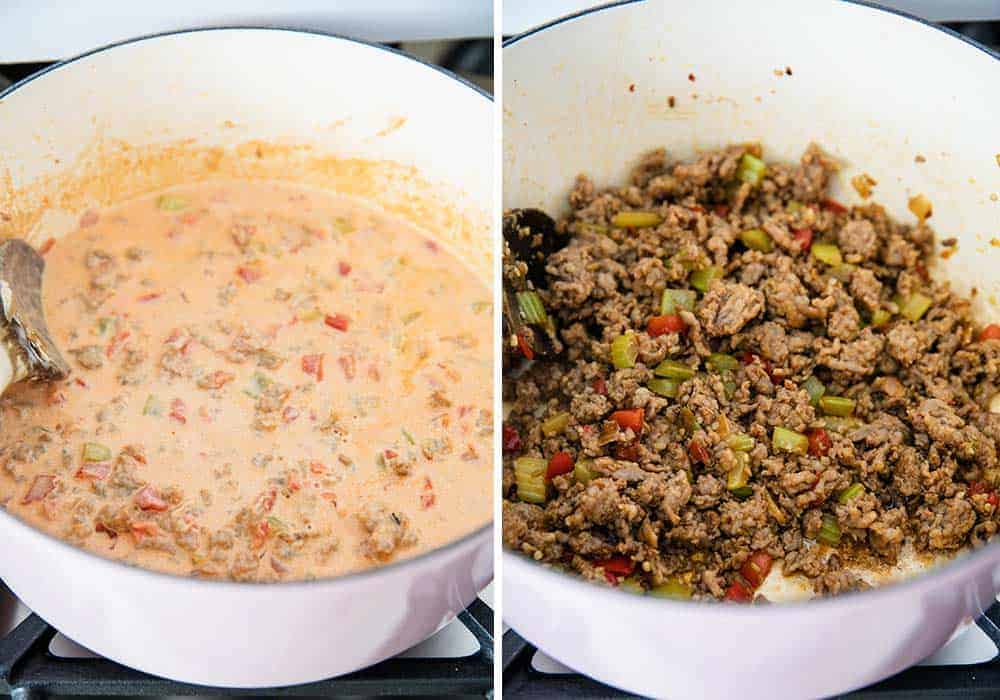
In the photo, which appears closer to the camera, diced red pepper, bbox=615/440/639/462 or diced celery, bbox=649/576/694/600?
diced celery, bbox=649/576/694/600

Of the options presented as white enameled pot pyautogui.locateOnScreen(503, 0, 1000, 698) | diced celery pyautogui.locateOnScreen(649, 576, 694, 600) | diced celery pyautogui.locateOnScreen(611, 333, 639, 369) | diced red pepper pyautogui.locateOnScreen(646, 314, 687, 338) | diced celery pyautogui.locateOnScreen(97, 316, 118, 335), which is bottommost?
diced celery pyautogui.locateOnScreen(649, 576, 694, 600)

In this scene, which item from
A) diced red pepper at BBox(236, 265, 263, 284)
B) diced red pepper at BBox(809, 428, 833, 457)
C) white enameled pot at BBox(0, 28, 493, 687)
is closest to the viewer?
white enameled pot at BBox(0, 28, 493, 687)

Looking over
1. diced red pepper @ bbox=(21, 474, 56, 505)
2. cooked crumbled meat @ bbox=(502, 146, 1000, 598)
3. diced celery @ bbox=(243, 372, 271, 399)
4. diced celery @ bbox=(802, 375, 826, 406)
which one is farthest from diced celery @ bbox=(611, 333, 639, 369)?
diced red pepper @ bbox=(21, 474, 56, 505)

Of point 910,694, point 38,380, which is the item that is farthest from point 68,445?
point 910,694

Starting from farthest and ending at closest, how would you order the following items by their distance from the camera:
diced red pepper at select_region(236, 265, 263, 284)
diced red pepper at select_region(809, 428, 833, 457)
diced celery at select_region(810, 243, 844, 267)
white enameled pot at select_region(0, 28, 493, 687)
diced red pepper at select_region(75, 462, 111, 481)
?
diced celery at select_region(810, 243, 844, 267)
diced red pepper at select_region(236, 265, 263, 284)
diced red pepper at select_region(809, 428, 833, 457)
diced red pepper at select_region(75, 462, 111, 481)
white enameled pot at select_region(0, 28, 493, 687)

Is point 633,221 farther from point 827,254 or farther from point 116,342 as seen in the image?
point 116,342

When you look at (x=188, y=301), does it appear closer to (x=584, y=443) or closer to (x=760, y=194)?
(x=584, y=443)

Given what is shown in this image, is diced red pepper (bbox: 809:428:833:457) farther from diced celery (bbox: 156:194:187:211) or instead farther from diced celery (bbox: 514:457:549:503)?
diced celery (bbox: 156:194:187:211)
